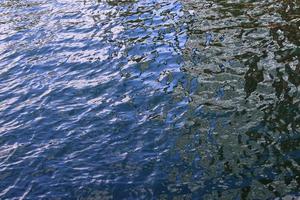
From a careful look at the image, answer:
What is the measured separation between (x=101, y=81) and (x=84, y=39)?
5297mm

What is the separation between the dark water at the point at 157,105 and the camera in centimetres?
1202

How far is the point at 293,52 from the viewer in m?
17.4

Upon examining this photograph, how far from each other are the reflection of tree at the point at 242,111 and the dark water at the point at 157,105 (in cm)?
4

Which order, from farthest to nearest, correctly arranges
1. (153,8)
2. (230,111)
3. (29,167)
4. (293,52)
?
(153,8), (293,52), (230,111), (29,167)

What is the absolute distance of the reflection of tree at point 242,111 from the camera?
1149 centimetres

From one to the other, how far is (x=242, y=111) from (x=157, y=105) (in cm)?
306

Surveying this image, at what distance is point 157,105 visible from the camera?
51.2 ft

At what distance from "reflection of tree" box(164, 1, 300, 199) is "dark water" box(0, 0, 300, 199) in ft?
0.13

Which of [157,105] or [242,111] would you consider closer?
[242,111]

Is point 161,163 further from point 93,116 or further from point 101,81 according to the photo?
point 101,81

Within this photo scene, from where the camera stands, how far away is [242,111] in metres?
14.4

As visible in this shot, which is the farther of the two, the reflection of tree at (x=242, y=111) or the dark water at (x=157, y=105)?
the dark water at (x=157, y=105)

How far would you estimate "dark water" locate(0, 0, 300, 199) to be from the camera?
12.0 metres

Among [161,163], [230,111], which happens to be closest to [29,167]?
[161,163]
